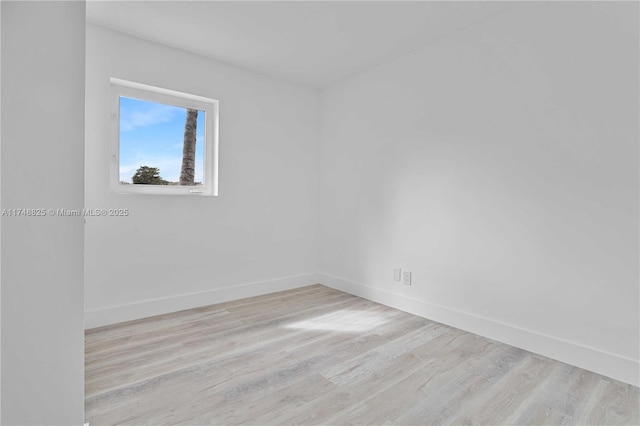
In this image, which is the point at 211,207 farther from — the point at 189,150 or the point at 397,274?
the point at 397,274

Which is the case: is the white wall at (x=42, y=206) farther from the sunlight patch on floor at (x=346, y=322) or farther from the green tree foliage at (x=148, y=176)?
the green tree foliage at (x=148, y=176)

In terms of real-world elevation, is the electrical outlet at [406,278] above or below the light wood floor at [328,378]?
above

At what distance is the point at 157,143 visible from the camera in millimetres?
3008

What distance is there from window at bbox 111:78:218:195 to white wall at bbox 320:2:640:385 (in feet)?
5.26

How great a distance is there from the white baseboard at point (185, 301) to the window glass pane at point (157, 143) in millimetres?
1039

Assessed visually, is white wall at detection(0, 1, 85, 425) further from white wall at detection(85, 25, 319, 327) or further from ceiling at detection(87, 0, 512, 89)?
white wall at detection(85, 25, 319, 327)

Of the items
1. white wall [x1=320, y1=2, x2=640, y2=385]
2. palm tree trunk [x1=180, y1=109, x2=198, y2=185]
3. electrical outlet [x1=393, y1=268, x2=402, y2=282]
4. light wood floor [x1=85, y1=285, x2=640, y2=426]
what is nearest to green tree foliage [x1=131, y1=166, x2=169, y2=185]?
palm tree trunk [x1=180, y1=109, x2=198, y2=185]

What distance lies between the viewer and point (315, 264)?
4035 mm

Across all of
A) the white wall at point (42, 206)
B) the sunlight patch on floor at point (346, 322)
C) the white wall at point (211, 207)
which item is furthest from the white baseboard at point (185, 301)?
the white wall at point (42, 206)

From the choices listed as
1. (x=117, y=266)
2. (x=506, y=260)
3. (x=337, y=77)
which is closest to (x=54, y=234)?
(x=117, y=266)

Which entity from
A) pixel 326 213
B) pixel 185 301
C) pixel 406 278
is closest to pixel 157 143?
pixel 185 301

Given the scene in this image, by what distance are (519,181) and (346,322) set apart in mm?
1673

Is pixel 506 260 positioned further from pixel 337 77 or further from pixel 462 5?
pixel 337 77

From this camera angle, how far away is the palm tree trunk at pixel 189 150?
3168 millimetres
